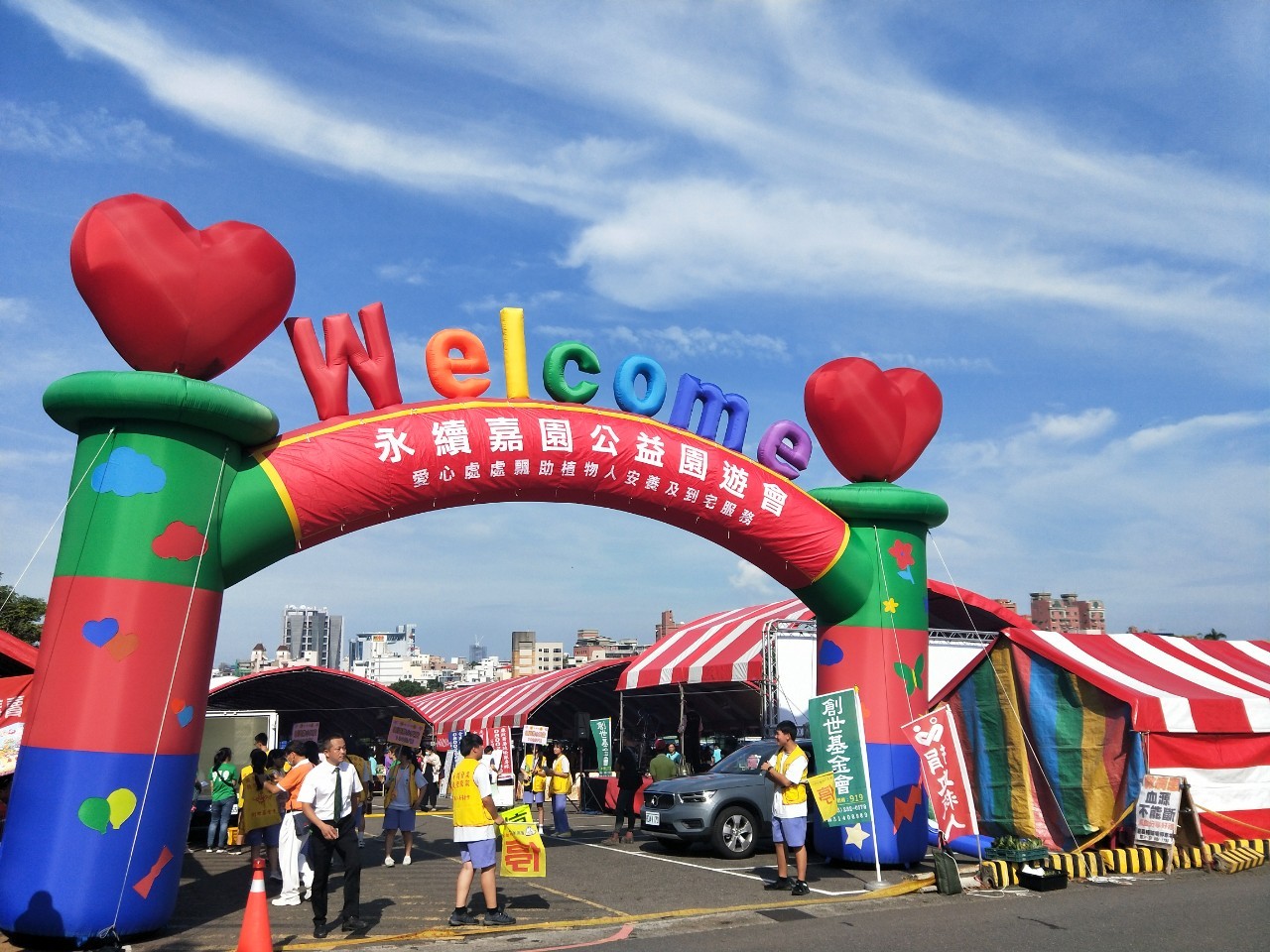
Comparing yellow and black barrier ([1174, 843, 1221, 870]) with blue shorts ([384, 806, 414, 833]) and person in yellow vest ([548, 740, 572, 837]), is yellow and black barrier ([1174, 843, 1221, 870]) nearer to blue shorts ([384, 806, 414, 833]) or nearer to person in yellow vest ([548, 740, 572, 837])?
person in yellow vest ([548, 740, 572, 837])

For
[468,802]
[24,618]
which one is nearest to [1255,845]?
[468,802]

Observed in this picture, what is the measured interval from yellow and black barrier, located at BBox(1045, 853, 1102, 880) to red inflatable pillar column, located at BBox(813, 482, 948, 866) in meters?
1.51

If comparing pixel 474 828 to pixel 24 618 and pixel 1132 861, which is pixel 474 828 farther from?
pixel 24 618

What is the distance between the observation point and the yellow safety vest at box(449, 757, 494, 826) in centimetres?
870

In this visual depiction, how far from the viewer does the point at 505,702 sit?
35969mm

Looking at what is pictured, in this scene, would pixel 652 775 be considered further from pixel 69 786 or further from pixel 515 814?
pixel 69 786

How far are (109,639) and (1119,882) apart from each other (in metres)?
10.3

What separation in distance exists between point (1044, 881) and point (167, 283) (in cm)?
1018

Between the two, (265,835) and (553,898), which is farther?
(265,835)

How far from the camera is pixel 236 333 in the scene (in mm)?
9398

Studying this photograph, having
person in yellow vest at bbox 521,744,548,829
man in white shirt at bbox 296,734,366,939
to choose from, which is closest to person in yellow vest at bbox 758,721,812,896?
man in white shirt at bbox 296,734,366,939

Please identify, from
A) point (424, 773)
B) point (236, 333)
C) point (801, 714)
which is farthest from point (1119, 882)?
point (424, 773)

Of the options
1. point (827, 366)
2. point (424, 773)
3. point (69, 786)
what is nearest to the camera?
point (69, 786)

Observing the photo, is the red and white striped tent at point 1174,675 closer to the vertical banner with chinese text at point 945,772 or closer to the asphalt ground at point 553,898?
the asphalt ground at point 553,898
